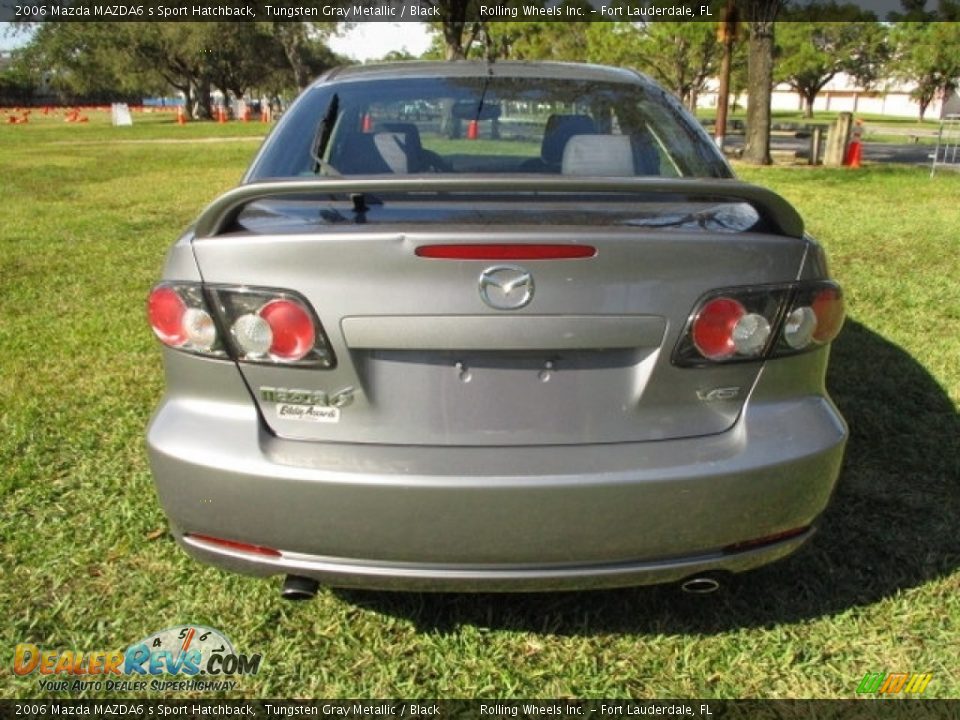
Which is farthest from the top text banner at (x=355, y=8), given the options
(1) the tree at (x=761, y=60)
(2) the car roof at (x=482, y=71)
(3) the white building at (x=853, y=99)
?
(3) the white building at (x=853, y=99)

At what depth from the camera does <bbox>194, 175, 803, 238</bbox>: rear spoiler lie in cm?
188

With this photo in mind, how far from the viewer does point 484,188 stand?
194 cm

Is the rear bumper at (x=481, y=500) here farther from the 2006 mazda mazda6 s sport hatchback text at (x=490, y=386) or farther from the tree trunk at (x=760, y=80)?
the tree trunk at (x=760, y=80)

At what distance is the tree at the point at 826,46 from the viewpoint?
47094 millimetres

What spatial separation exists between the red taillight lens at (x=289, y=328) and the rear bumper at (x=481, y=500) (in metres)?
0.16

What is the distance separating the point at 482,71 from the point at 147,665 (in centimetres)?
245

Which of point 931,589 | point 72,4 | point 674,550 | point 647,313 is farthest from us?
point 72,4

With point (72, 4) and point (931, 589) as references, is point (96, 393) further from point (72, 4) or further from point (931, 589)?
point (72, 4)

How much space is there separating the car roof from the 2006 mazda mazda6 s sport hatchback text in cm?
142

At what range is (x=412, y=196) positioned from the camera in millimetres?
2207

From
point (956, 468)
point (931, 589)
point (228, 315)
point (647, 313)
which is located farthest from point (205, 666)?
point (956, 468)

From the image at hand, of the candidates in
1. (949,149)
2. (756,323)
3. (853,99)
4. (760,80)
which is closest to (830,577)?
(756,323)

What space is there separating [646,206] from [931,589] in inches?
62.5

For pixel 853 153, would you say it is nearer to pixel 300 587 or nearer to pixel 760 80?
pixel 760 80
